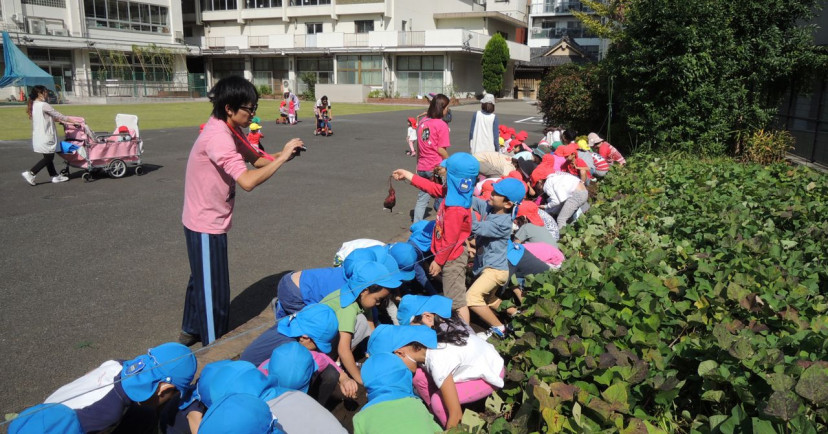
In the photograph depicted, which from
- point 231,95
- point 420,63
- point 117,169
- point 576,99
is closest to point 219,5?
point 420,63

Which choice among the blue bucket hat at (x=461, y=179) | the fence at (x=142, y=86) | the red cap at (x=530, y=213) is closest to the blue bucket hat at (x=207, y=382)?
the blue bucket hat at (x=461, y=179)

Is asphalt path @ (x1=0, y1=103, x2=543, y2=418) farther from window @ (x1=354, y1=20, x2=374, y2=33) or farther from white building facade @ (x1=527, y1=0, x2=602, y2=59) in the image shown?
white building facade @ (x1=527, y1=0, x2=602, y2=59)

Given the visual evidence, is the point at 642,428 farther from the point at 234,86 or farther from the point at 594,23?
the point at 594,23

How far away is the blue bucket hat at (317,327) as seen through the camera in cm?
363

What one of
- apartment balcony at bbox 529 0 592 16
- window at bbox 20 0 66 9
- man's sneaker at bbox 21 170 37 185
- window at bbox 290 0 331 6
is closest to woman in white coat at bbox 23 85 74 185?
man's sneaker at bbox 21 170 37 185

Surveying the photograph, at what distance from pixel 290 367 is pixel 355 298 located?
0.75 meters

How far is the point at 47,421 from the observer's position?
2549 mm

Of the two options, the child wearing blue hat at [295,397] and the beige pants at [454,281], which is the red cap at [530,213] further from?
the child wearing blue hat at [295,397]

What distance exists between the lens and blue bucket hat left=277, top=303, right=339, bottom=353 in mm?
3627

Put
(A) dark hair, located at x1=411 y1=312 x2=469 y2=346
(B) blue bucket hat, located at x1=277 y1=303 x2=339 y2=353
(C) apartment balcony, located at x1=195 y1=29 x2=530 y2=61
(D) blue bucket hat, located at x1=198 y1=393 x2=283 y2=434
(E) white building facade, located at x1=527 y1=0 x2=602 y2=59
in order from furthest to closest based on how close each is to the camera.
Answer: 1. (E) white building facade, located at x1=527 y1=0 x2=602 y2=59
2. (C) apartment balcony, located at x1=195 y1=29 x2=530 y2=61
3. (B) blue bucket hat, located at x1=277 y1=303 x2=339 y2=353
4. (A) dark hair, located at x1=411 y1=312 x2=469 y2=346
5. (D) blue bucket hat, located at x1=198 y1=393 x2=283 y2=434

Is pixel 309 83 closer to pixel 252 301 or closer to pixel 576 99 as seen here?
pixel 576 99

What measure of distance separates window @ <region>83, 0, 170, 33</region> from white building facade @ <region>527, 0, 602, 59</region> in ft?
121

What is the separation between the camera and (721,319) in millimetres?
3238

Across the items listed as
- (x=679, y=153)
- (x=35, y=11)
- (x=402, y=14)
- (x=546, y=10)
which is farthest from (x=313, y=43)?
(x=679, y=153)
